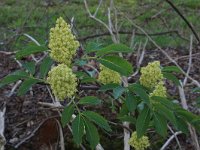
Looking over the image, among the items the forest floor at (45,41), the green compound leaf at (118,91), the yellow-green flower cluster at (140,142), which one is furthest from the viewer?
the forest floor at (45,41)

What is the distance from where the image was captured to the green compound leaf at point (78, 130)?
1.62 meters

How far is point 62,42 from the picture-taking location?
1539 millimetres

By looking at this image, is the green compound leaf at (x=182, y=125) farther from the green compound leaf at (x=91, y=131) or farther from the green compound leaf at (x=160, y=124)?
the green compound leaf at (x=91, y=131)

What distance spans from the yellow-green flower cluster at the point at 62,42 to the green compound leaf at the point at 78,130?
23 centimetres

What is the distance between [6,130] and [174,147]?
0.96m

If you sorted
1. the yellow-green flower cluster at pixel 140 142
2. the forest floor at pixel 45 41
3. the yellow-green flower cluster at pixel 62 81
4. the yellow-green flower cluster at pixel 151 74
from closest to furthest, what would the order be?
the yellow-green flower cluster at pixel 62 81 → the yellow-green flower cluster at pixel 151 74 → the yellow-green flower cluster at pixel 140 142 → the forest floor at pixel 45 41

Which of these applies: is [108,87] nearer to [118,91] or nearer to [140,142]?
[118,91]

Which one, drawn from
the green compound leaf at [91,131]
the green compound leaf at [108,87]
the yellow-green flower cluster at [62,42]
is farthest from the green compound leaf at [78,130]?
the yellow-green flower cluster at [62,42]

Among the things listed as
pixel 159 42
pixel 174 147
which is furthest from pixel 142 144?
pixel 159 42

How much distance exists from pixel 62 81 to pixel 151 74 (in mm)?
375

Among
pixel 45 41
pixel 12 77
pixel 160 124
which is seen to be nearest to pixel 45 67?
pixel 12 77

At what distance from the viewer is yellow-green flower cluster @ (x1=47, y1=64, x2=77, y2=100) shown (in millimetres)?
1492

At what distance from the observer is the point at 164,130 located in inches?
66.4

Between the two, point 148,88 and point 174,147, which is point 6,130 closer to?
point 174,147
